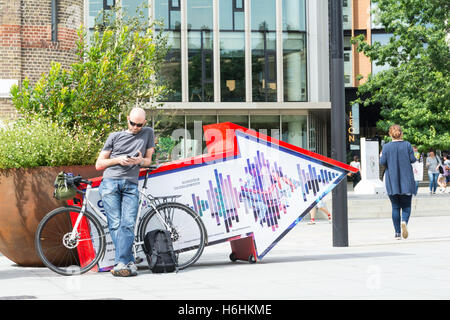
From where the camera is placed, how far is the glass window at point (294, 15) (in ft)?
115

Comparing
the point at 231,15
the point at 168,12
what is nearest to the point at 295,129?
the point at 231,15

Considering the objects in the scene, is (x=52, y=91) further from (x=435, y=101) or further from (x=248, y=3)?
(x=248, y=3)

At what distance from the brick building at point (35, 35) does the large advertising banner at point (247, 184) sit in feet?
17.1

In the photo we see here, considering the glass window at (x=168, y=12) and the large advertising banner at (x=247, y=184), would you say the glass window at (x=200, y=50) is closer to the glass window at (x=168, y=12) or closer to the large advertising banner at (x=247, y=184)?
the glass window at (x=168, y=12)

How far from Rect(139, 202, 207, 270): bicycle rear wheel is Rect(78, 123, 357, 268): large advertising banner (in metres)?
0.21

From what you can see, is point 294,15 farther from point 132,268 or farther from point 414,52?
point 132,268

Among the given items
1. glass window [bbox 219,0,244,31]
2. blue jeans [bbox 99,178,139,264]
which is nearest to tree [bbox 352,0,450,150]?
glass window [bbox 219,0,244,31]

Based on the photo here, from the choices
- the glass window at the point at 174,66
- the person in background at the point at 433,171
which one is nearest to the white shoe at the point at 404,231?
the person in background at the point at 433,171

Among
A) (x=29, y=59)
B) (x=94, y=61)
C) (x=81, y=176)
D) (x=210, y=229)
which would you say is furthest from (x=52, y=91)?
(x=29, y=59)

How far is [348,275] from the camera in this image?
6.98m

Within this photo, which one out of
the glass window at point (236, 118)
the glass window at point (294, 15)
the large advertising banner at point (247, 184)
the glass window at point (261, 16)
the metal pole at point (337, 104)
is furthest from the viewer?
the glass window at point (236, 118)

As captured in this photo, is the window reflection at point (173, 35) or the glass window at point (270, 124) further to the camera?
the glass window at point (270, 124)

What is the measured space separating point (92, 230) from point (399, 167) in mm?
5337

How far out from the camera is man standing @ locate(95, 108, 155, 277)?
732 cm
